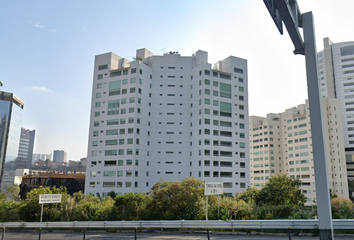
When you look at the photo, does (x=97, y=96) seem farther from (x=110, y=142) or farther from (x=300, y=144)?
(x=300, y=144)

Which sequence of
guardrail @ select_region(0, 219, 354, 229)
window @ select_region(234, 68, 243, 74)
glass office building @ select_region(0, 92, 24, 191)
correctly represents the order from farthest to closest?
glass office building @ select_region(0, 92, 24, 191), window @ select_region(234, 68, 243, 74), guardrail @ select_region(0, 219, 354, 229)

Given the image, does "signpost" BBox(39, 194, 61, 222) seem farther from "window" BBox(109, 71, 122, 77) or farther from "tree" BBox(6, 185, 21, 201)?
"window" BBox(109, 71, 122, 77)

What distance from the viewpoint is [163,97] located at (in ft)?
214

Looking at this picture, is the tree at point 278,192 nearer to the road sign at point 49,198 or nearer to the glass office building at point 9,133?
the road sign at point 49,198

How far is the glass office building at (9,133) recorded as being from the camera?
12794 cm

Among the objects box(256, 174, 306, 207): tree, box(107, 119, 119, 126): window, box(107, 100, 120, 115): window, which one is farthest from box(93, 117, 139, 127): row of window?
box(256, 174, 306, 207): tree

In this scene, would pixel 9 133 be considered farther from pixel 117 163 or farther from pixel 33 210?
pixel 33 210

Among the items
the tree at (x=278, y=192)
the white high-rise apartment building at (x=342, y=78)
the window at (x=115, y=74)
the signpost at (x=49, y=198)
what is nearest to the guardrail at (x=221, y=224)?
the signpost at (x=49, y=198)

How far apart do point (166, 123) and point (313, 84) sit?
52372 mm

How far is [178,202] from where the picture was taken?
1973 cm

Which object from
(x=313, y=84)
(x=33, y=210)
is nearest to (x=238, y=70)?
(x=33, y=210)

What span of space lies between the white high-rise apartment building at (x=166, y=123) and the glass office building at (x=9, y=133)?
87.2m

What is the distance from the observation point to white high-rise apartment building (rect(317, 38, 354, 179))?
292ft

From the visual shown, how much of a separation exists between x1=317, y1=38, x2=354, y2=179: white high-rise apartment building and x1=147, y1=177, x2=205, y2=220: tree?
82485 millimetres
